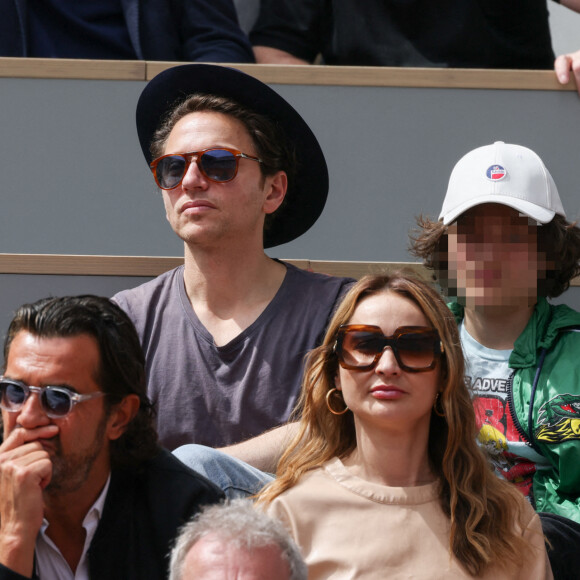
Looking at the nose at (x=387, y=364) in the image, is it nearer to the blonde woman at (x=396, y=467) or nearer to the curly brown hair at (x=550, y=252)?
the blonde woman at (x=396, y=467)

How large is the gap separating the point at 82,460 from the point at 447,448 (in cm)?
86

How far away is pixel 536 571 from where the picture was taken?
7.80 ft

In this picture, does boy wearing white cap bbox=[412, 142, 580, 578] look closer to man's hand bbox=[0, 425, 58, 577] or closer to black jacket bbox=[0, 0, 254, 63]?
man's hand bbox=[0, 425, 58, 577]

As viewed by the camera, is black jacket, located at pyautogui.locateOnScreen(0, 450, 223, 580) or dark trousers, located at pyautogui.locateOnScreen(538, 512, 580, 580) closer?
black jacket, located at pyautogui.locateOnScreen(0, 450, 223, 580)

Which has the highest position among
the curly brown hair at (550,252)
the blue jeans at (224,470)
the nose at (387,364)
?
the curly brown hair at (550,252)

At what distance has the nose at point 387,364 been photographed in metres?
2.43

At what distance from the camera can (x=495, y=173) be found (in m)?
3.00

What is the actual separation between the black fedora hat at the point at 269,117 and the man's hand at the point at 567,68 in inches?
34.7

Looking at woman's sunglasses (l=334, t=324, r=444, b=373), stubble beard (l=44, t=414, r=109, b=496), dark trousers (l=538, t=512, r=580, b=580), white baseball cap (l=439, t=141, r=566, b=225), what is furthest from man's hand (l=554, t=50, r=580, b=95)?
stubble beard (l=44, t=414, r=109, b=496)

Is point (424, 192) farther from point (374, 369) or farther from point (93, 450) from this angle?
point (93, 450)

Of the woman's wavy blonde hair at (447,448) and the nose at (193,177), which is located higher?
the nose at (193,177)

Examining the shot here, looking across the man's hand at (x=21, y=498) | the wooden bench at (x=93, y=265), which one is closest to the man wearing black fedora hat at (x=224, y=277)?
the wooden bench at (x=93, y=265)

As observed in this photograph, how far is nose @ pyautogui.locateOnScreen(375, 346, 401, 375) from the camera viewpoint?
2432mm

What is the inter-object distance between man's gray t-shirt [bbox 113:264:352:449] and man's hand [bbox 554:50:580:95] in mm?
1115
